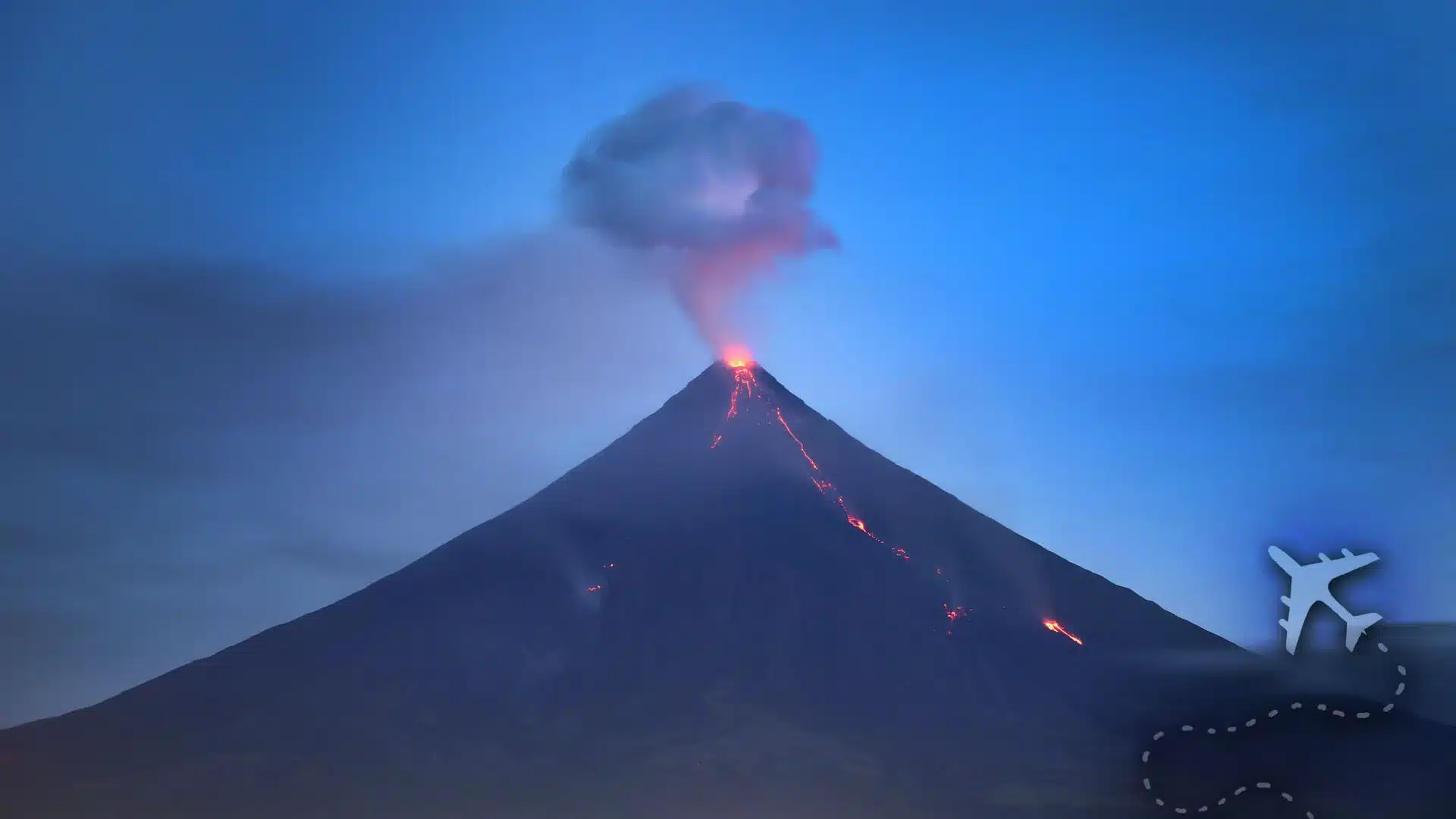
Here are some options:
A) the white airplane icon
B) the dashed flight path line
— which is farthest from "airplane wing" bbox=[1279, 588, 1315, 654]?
the dashed flight path line

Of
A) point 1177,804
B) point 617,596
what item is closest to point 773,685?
point 617,596

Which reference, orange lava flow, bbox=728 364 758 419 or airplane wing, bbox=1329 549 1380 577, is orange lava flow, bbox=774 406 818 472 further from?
airplane wing, bbox=1329 549 1380 577

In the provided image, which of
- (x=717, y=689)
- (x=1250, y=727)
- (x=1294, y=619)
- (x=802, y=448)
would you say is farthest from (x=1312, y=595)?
(x=802, y=448)

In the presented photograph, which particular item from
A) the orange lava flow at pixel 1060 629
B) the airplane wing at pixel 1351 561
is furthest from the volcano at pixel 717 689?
the airplane wing at pixel 1351 561

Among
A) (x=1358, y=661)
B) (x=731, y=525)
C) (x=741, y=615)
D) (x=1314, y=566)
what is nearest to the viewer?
(x=1314, y=566)

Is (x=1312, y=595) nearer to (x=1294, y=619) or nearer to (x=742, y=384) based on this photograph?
(x=1294, y=619)

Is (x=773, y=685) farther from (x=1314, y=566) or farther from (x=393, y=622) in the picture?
(x=1314, y=566)
